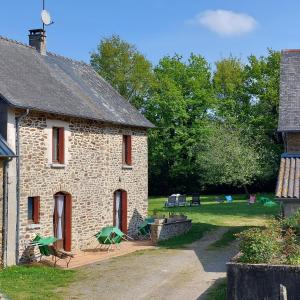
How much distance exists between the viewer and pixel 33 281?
1446cm

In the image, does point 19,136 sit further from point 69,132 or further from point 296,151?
point 296,151

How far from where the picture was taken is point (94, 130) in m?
20.9

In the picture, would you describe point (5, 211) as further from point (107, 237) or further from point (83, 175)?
point (107, 237)

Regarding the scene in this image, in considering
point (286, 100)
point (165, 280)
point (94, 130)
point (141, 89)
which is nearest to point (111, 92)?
point (94, 130)

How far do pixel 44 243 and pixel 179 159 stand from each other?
111 feet

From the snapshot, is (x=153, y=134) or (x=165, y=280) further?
(x=153, y=134)

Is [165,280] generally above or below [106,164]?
below

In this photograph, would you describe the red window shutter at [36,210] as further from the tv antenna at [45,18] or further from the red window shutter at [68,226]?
the tv antenna at [45,18]

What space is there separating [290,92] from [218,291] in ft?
34.8

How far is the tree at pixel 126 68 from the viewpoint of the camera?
172 feet

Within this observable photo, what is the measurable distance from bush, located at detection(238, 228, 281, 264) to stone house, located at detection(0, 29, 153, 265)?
26.5 feet

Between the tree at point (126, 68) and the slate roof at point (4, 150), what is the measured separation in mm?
35996

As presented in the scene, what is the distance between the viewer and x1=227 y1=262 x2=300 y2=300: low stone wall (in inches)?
419

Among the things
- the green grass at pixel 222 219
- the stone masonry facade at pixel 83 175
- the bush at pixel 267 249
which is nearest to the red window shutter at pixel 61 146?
the stone masonry facade at pixel 83 175
